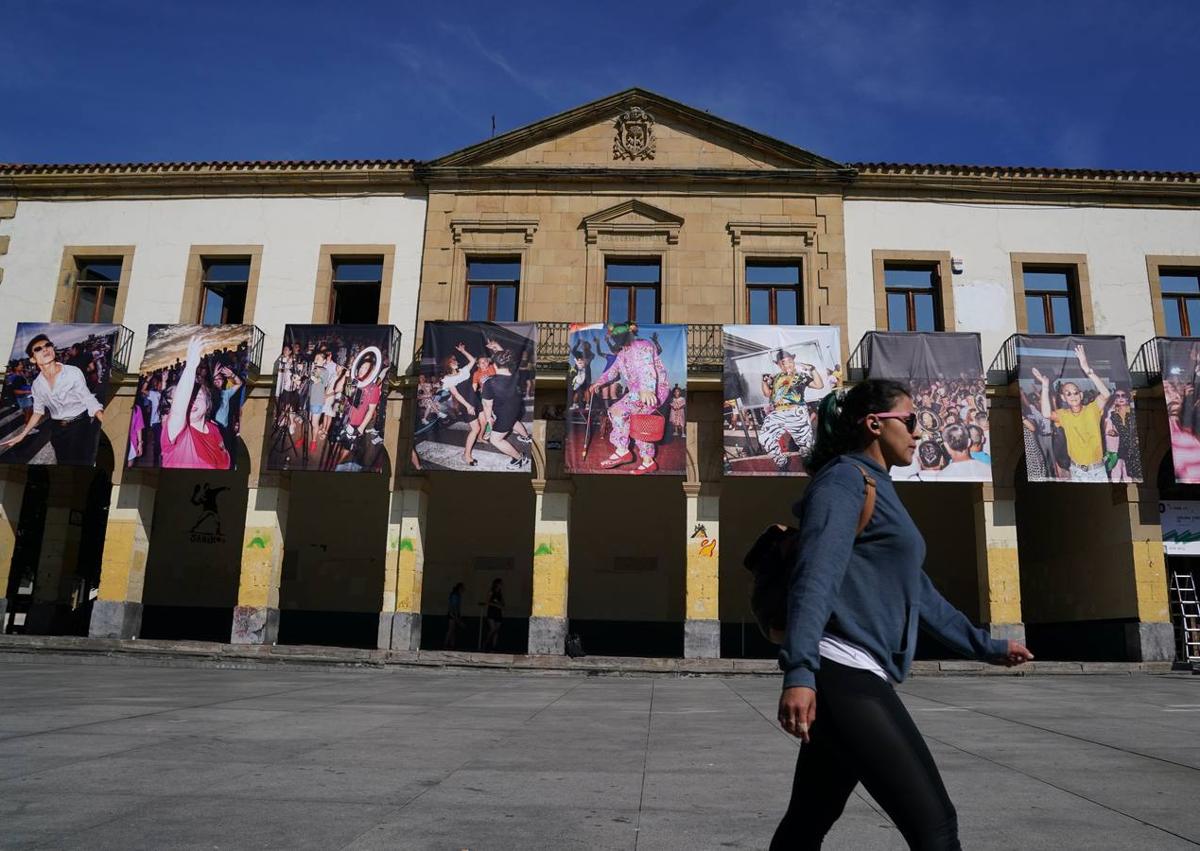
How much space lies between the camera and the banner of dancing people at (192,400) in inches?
724

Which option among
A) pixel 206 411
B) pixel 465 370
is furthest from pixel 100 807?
pixel 206 411

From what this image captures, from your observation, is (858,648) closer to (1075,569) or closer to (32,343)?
(1075,569)

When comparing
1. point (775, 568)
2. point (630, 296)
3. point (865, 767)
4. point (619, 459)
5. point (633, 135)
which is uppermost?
point (633, 135)

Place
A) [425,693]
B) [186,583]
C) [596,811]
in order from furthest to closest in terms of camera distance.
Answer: [186,583], [425,693], [596,811]

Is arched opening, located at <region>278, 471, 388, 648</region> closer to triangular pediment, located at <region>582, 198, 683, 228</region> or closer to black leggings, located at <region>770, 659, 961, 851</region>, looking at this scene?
triangular pediment, located at <region>582, 198, 683, 228</region>

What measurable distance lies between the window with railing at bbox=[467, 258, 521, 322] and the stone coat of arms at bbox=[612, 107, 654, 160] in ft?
11.0

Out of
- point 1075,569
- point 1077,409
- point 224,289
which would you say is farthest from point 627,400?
point 1075,569

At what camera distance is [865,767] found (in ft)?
6.97

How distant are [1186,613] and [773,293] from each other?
33.7 feet

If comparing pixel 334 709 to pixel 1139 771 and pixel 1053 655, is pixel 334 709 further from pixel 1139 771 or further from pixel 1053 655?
pixel 1053 655

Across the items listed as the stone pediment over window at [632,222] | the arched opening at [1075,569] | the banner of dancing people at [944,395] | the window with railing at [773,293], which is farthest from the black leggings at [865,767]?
the stone pediment over window at [632,222]

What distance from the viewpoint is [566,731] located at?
703cm

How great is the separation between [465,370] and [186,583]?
35.0 feet

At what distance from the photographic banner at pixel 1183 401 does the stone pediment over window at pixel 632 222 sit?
33.3 ft
